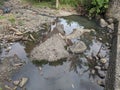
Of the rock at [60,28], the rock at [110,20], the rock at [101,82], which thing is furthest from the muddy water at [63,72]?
the rock at [110,20]

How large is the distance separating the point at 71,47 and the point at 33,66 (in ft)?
9.44

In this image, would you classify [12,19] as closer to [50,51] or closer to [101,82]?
[50,51]

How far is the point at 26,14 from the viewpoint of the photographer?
1858cm

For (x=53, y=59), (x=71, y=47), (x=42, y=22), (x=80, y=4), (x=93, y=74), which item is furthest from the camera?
(x=80, y=4)

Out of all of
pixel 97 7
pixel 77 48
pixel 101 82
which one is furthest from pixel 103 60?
pixel 97 7

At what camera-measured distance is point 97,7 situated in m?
18.9

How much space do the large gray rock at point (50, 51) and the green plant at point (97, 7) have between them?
22.1 ft

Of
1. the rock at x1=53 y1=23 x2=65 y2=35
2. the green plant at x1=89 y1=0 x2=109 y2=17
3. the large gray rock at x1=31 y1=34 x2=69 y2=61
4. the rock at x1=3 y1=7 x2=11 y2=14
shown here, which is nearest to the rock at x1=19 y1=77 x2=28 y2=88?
the large gray rock at x1=31 y1=34 x2=69 y2=61

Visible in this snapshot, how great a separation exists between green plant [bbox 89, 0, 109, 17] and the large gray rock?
6.75 m

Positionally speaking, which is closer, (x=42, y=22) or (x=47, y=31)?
(x=47, y=31)

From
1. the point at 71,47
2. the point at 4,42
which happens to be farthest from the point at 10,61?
the point at 71,47

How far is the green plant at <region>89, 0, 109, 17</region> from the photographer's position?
18609mm

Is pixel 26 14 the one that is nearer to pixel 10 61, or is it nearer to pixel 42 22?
pixel 42 22

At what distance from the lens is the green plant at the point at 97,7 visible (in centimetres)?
1861
